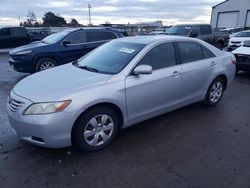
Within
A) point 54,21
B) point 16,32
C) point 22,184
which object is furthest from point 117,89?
point 54,21

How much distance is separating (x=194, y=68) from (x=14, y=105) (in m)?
3.16

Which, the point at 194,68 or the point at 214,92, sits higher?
the point at 194,68

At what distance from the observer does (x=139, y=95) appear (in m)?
3.81

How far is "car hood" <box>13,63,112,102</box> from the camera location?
3215mm

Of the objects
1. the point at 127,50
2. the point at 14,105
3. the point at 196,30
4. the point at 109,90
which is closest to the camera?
the point at 14,105

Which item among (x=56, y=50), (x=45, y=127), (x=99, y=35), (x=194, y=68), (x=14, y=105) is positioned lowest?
(x=45, y=127)

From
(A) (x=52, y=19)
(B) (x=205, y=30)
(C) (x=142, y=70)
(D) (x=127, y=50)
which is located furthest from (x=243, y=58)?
(A) (x=52, y=19)

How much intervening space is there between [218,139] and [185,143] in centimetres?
58

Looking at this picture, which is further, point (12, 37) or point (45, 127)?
point (12, 37)

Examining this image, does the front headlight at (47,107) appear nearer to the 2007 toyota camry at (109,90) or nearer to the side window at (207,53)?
the 2007 toyota camry at (109,90)

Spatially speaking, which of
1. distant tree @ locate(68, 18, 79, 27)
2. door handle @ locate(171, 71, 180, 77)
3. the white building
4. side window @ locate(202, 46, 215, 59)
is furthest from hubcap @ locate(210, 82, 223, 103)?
distant tree @ locate(68, 18, 79, 27)

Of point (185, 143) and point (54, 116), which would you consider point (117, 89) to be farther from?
point (185, 143)

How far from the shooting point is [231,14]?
39188 millimetres

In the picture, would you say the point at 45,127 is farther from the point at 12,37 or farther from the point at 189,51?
the point at 12,37
